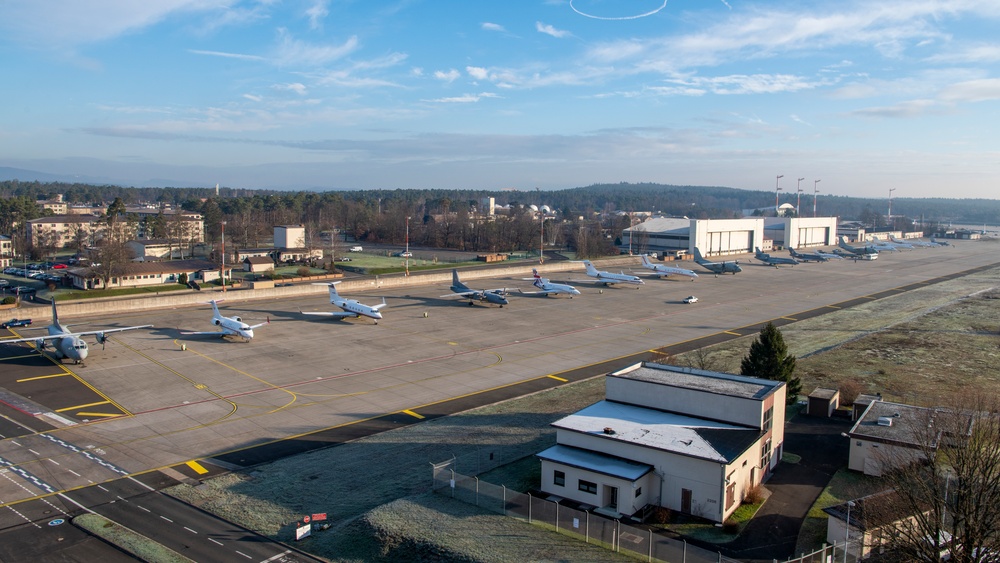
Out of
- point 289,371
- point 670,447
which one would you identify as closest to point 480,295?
point 289,371

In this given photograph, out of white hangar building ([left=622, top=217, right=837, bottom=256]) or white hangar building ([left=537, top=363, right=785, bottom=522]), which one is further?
white hangar building ([left=622, top=217, right=837, bottom=256])

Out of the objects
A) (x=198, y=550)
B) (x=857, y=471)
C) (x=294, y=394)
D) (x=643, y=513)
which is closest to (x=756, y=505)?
(x=643, y=513)

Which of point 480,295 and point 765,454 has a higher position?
point 480,295

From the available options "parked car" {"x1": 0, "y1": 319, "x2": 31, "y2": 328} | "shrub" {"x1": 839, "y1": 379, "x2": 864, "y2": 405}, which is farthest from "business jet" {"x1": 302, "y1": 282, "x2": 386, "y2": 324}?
"shrub" {"x1": 839, "y1": 379, "x2": 864, "y2": 405}

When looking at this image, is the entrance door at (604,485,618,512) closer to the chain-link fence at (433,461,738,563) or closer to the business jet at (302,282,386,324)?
the chain-link fence at (433,461,738,563)

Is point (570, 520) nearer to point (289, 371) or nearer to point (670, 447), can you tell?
point (670, 447)

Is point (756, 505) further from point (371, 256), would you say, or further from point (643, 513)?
point (371, 256)
